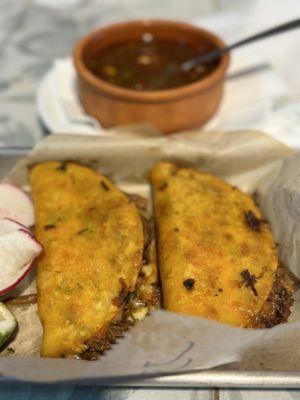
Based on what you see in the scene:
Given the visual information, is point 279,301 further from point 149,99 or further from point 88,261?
point 149,99

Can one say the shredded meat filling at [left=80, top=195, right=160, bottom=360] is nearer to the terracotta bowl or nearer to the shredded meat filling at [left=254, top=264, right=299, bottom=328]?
the shredded meat filling at [left=254, top=264, right=299, bottom=328]

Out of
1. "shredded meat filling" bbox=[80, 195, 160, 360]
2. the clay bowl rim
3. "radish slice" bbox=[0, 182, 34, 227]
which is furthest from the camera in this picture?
the clay bowl rim

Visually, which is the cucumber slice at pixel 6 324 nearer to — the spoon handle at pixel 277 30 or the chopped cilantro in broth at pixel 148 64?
the chopped cilantro in broth at pixel 148 64

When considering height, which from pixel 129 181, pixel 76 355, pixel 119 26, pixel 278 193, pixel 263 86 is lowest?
pixel 76 355

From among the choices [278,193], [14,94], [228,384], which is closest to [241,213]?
[278,193]

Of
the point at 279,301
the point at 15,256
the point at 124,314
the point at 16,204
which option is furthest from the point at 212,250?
the point at 16,204

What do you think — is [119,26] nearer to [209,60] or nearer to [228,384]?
[209,60]

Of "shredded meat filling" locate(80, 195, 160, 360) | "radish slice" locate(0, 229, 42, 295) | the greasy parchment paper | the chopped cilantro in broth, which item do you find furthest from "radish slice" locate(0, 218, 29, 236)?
the chopped cilantro in broth
